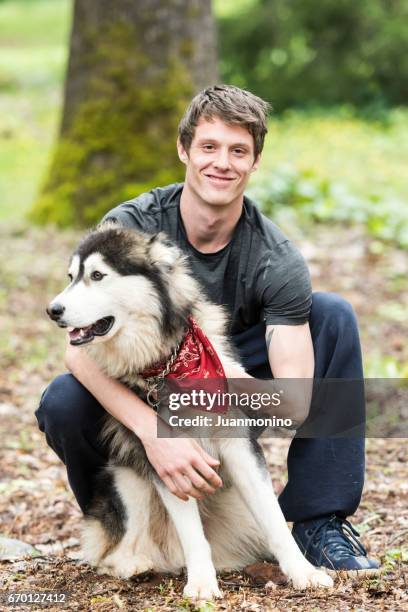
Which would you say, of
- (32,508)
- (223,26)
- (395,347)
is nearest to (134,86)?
(395,347)

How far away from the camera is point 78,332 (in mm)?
2914

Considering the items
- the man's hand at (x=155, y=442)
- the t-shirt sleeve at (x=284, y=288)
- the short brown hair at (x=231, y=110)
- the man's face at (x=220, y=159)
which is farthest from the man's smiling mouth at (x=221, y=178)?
the man's hand at (x=155, y=442)

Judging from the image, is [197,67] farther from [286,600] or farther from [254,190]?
[286,600]

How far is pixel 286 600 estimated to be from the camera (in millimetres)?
2826

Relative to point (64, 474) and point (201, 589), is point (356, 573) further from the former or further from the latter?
point (64, 474)

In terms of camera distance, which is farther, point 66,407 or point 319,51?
point 319,51

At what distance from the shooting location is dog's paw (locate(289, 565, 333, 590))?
114 inches

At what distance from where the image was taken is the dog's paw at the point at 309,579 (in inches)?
114

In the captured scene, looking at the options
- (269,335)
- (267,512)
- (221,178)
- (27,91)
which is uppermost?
(27,91)

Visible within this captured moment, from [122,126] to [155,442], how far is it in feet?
17.5

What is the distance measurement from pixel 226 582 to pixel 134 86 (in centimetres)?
564

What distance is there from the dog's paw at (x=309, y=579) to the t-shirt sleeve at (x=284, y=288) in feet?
2.99

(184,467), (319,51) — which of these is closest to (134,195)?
(184,467)

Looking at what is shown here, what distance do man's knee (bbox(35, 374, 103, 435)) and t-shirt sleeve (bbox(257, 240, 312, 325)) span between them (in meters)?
0.75
